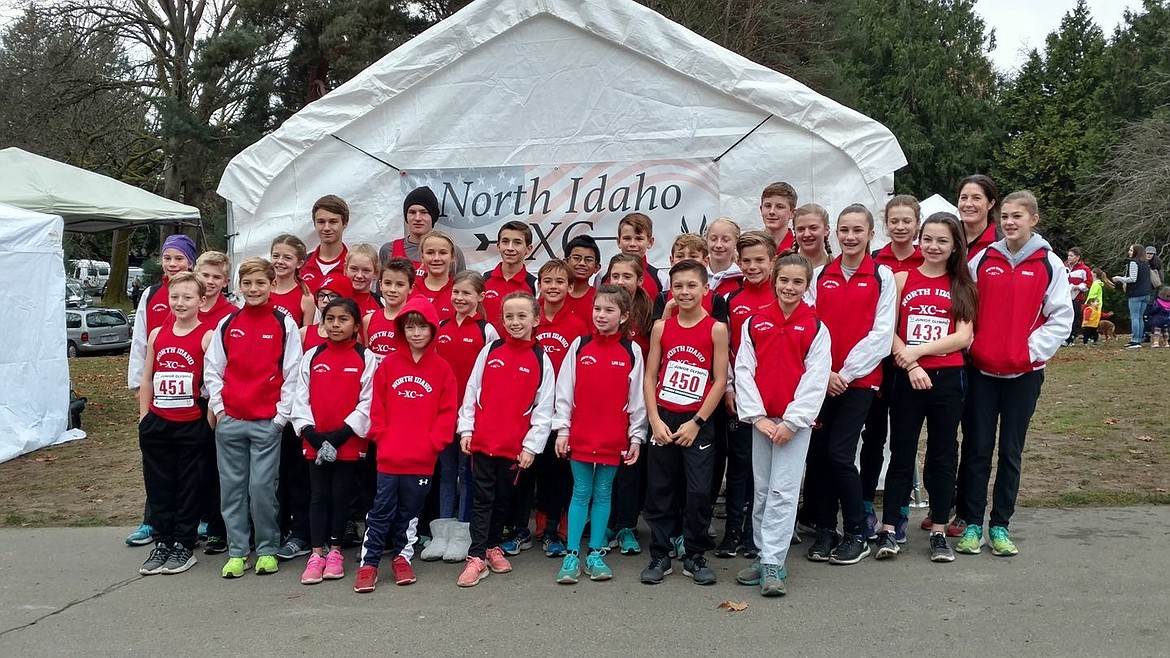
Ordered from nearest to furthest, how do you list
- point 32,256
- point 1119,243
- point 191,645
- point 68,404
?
point 191,645 → point 32,256 → point 68,404 → point 1119,243

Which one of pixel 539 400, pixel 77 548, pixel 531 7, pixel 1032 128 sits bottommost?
pixel 77 548

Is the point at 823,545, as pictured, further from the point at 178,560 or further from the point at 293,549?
the point at 178,560

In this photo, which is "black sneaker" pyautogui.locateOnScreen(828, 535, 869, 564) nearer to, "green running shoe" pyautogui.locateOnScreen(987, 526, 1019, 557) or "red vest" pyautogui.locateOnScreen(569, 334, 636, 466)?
"green running shoe" pyautogui.locateOnScreen(987, 526, 1019, 557)

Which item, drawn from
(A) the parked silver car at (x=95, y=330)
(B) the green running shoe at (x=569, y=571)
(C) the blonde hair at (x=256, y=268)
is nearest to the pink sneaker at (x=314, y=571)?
(B) the green running shoe at (x=569, y=571)

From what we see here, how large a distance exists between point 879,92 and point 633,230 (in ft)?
120

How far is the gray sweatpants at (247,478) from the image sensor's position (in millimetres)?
4754

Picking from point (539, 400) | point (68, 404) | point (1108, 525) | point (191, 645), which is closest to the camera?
point (191, 645)

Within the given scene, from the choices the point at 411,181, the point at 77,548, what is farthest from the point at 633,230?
the point at 77,548

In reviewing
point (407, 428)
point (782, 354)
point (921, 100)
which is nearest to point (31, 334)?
point (407, 428)

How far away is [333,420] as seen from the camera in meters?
4.64

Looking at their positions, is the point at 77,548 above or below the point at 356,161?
below

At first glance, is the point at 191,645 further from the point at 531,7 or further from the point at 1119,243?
the point at 1119,243

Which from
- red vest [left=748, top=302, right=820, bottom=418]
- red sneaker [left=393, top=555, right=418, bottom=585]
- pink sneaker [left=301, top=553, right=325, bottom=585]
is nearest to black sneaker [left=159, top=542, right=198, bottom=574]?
pink sneaker [left=301, top=553, right=325, bottom=585]

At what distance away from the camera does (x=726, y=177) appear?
19.9 ft
